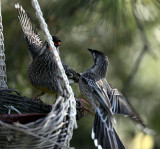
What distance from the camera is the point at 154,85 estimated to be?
339cm

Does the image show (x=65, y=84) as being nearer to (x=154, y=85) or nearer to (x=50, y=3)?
(x=50, y=3)

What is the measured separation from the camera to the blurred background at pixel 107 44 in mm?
2502

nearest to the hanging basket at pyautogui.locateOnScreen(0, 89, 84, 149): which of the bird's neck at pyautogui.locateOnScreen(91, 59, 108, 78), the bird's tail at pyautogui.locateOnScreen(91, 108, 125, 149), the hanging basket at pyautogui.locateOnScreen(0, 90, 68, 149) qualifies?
the hanging basket at pyautogui.locateOnScreen(0, 90, 68, 149)

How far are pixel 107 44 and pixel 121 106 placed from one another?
0.79m

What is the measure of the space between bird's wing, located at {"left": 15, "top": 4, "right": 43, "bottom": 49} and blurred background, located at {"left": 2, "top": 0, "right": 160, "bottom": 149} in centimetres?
13

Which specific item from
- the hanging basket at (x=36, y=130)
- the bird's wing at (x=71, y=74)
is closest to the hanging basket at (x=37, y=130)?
the hanging basket at (x=36, y=130)

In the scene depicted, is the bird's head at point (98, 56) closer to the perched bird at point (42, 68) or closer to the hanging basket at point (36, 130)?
the perched bird at point (42, 68)

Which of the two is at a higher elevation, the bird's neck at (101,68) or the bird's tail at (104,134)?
the bird's neck at (101,68)

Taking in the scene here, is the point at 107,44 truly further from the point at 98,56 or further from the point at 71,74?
the point at 71,74

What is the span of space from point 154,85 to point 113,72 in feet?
1.52

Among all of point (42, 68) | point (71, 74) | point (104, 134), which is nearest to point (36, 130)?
point (104, 134)

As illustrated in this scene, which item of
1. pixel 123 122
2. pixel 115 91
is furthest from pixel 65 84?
pixel 123 122

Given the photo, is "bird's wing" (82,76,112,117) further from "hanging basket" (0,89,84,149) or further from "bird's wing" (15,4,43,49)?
"hanging basket" (0,89,84,149)

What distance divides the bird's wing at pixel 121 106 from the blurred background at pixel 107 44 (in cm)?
12
